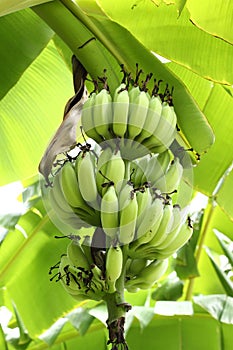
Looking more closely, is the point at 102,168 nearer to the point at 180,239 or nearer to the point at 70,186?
the point at 70,186

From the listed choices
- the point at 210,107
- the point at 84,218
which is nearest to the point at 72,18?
the point at 84,218

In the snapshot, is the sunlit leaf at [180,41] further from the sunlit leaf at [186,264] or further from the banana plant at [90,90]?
the sunlit leaf at [186,264]

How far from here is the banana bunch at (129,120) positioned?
868 mm

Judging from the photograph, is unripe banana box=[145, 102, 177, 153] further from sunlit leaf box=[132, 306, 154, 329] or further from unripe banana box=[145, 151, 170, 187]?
sunlit leaf box=[132, 306, 154, 329]

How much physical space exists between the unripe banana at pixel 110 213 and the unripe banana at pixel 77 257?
6 cm

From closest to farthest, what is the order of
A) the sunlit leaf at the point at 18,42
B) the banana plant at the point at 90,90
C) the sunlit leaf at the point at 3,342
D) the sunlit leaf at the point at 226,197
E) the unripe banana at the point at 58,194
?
the unripe banana at the point at 58,194, the banana plant at the point at 90,90, the sunlit leaf at the point at 18,42, the sunlit leaf at the point at 226,197, the sunlit leaf at the point at 3,342

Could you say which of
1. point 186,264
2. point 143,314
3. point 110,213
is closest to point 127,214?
point 110,213

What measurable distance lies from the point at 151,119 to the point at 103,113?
7 cm

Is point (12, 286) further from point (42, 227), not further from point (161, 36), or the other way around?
point (161, 36)

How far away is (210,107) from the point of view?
1.27 m

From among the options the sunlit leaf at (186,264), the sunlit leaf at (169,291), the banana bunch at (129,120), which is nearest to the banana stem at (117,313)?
the banana bunch at (129,120)

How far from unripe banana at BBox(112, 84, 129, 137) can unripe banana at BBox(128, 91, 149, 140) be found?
0.5 inches

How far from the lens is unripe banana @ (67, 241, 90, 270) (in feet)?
Result: 2.87

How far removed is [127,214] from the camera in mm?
827
